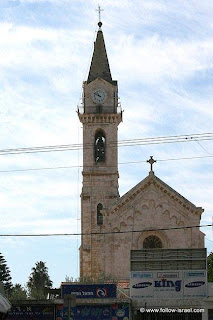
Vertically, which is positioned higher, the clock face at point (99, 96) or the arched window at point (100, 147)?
the clock face at point (99, 96)

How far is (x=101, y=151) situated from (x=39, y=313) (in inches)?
1660

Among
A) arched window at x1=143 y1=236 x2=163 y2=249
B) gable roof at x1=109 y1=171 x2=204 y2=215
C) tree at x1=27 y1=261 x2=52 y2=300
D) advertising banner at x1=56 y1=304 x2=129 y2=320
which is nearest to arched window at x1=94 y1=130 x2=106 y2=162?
gable roof at x1=109 y1=171 x2=204 y2=215

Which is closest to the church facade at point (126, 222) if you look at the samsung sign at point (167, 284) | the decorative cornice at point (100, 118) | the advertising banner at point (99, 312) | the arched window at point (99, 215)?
the arched window at point (99, 215)

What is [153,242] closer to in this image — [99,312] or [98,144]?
[98,144]

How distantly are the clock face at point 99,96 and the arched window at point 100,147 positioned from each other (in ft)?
8.62

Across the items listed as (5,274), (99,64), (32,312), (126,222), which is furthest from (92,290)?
(5,274)

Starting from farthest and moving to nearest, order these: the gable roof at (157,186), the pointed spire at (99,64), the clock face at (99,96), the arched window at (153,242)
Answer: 1. the pointed spire at (99,64)
2. the clock face at (99,96)
3. the gable roof at (157,186)
4. the arched window at (153,242)

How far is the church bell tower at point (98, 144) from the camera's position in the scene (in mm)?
73250

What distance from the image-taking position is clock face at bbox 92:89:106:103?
2975 inches

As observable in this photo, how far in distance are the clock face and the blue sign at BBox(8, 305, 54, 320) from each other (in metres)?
43.0

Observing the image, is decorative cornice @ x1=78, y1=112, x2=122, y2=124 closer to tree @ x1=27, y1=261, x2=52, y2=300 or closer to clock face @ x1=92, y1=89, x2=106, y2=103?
clock face @ x1=92, y1=89, x2=106, y2=103

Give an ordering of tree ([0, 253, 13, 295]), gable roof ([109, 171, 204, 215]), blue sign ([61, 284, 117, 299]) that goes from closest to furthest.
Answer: blue sign ([61, 284, 117, 299])
gable roof ([109, 171, 204, 215])
tree ([0, 253, 13, 295])

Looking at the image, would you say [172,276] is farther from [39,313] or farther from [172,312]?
[39,313]

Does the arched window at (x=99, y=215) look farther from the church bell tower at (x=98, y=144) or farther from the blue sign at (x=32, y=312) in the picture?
the blue sign at (x=32, y=312)
